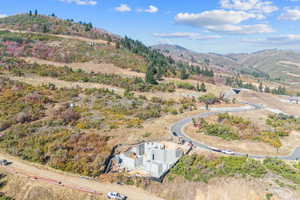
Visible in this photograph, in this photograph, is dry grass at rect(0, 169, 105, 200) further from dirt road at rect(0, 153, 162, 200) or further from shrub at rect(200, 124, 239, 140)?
shrub at rect(200, 124, 239, 140)

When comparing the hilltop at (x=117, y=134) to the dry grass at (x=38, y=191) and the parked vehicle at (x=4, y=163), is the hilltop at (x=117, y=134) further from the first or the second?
the parked vehicle at (x=4, y=163)

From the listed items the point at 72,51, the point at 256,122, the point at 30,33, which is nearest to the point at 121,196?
the point at 256,122

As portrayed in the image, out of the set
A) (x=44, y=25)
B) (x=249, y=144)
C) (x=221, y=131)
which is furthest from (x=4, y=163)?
(x=44, y=25)

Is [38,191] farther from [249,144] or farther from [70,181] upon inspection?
[249,144]

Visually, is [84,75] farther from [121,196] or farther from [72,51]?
[121,196]

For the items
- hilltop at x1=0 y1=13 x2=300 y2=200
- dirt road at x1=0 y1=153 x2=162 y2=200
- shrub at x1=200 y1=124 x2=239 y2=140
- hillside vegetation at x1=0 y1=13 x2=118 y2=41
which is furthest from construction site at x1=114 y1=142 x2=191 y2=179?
hillside vegetation at x1=0 y1=13 x2=118 y2=41

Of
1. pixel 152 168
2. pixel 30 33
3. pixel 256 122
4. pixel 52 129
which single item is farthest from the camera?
pixel 30 33
